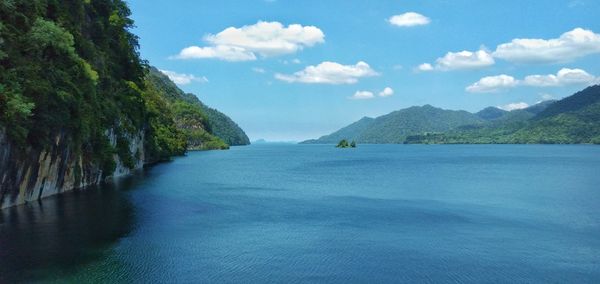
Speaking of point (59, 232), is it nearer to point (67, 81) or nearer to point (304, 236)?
point (67, 81)

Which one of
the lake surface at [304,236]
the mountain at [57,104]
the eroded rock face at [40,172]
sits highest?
the mountain at [57,104]

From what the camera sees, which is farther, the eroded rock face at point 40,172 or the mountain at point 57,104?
the eroded rock face at point 40,172

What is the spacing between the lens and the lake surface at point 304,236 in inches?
1097

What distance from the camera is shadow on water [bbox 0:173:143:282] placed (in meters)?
28.1

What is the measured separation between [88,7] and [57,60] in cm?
3224

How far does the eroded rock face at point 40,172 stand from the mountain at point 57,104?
10 cm

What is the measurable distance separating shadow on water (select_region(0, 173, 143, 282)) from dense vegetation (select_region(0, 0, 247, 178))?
269 inches

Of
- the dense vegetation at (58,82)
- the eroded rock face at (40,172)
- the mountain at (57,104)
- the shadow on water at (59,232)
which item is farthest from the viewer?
the eroded rock face at (40,172)

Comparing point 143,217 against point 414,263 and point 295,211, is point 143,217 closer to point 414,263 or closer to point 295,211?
point 295,211

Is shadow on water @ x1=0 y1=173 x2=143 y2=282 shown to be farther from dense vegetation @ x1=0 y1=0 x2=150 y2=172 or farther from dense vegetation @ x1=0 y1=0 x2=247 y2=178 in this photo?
dense vegetation @ x1=0 y1=0 x2=150 y2=172

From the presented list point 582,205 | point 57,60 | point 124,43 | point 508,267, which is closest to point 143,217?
point 57,60

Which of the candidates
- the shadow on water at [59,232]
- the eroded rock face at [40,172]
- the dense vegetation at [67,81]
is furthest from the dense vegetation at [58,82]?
the shadow on water at [59,232]

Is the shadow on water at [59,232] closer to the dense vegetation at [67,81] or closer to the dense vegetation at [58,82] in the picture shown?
the dense vegetation at [67,81]

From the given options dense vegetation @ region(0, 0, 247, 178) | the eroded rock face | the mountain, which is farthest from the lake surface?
dense vegetation @ region(0, 0, 247, 178)
